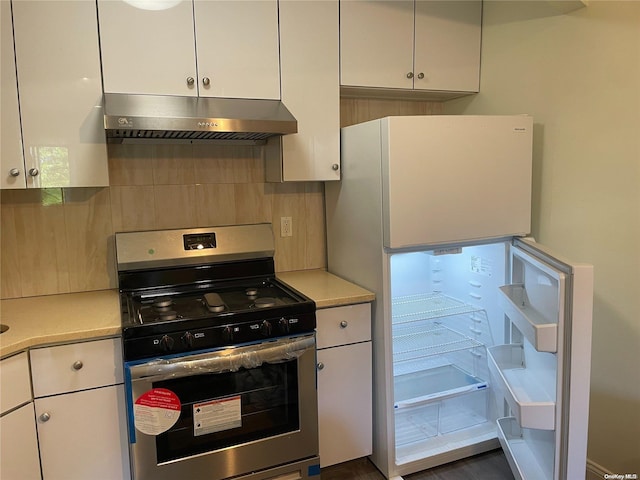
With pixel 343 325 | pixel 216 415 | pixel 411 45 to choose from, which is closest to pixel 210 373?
pixel 216 415

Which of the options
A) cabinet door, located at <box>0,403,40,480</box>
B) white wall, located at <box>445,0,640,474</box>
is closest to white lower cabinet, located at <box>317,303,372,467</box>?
white wall, located at <box>445,0,640,474</box>

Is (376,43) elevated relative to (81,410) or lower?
elevated

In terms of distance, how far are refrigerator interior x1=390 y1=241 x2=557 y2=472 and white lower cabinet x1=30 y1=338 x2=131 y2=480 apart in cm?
119

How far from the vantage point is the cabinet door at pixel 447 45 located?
2418mm

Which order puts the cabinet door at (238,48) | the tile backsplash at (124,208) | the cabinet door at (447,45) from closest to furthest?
the cabinet door at (238,48)
the tile backsplash at (124,208)
the cabinet door at (447,45)

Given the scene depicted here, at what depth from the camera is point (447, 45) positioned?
248 centimetres

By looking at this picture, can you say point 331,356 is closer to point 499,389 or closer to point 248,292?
point 248,292

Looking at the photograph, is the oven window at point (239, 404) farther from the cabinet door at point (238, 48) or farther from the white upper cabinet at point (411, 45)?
the white upper cabinet at point (411, 45)

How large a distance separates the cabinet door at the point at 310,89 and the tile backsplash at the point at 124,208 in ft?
0.87

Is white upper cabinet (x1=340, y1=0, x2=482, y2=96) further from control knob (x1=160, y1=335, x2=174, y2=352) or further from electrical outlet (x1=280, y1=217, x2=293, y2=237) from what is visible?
control knob (x1=160, y1=335, x2=174, y2=352)

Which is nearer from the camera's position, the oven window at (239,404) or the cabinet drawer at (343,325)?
the oven window at (239,404)

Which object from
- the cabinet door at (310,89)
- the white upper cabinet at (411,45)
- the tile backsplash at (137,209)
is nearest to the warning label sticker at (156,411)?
the tile backsplash at (137,209)

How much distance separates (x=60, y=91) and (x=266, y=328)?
47.6 inches

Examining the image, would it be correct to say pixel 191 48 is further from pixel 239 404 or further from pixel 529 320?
pixel 529 320
